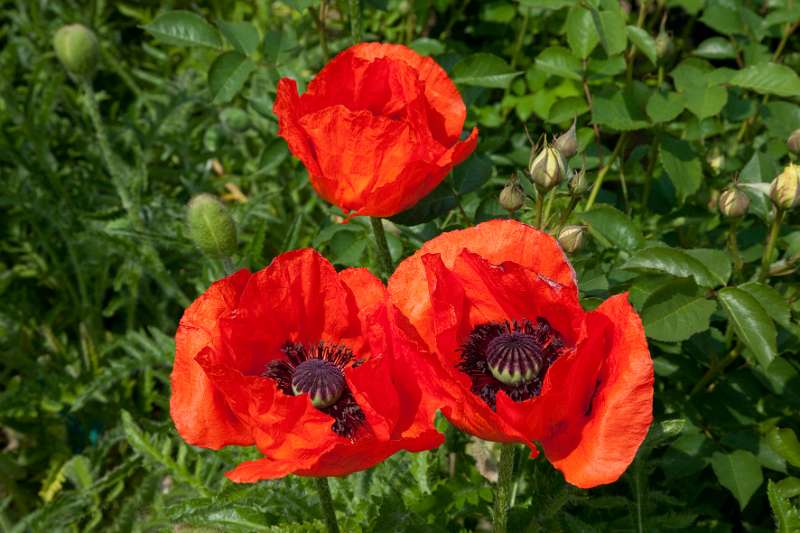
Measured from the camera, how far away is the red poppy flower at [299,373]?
1.11 m

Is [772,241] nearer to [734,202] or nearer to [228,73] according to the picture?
[734,202]

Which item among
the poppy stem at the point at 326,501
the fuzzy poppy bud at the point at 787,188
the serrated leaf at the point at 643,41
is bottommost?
the poppy stem at the point at 326,501

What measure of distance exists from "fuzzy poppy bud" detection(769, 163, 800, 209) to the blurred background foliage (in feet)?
0.49

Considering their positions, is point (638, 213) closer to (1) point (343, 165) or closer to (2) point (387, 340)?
(1) point (343, 165)

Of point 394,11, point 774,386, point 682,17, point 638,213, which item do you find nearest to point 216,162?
point 394,11

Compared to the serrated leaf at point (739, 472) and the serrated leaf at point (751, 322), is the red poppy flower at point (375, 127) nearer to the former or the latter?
the serrated leaf at point (751, 322)

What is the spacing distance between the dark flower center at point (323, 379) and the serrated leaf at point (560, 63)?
1072mm

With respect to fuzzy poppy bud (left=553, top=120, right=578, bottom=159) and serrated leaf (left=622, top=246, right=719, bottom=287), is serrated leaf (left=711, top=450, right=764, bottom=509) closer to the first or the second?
serrated leaf (left=622, top=246, right=719, bottom=287)

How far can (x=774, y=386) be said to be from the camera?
1871 millimetres

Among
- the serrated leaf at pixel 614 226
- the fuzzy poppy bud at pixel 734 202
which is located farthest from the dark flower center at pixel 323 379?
the fuzzy poppy bud at pixel 734 202

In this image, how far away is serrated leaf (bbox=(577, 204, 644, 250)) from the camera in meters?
1.72

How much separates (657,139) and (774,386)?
2.17 ft

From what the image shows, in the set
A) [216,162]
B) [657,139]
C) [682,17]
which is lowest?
[216,162]

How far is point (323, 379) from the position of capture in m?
1.28
